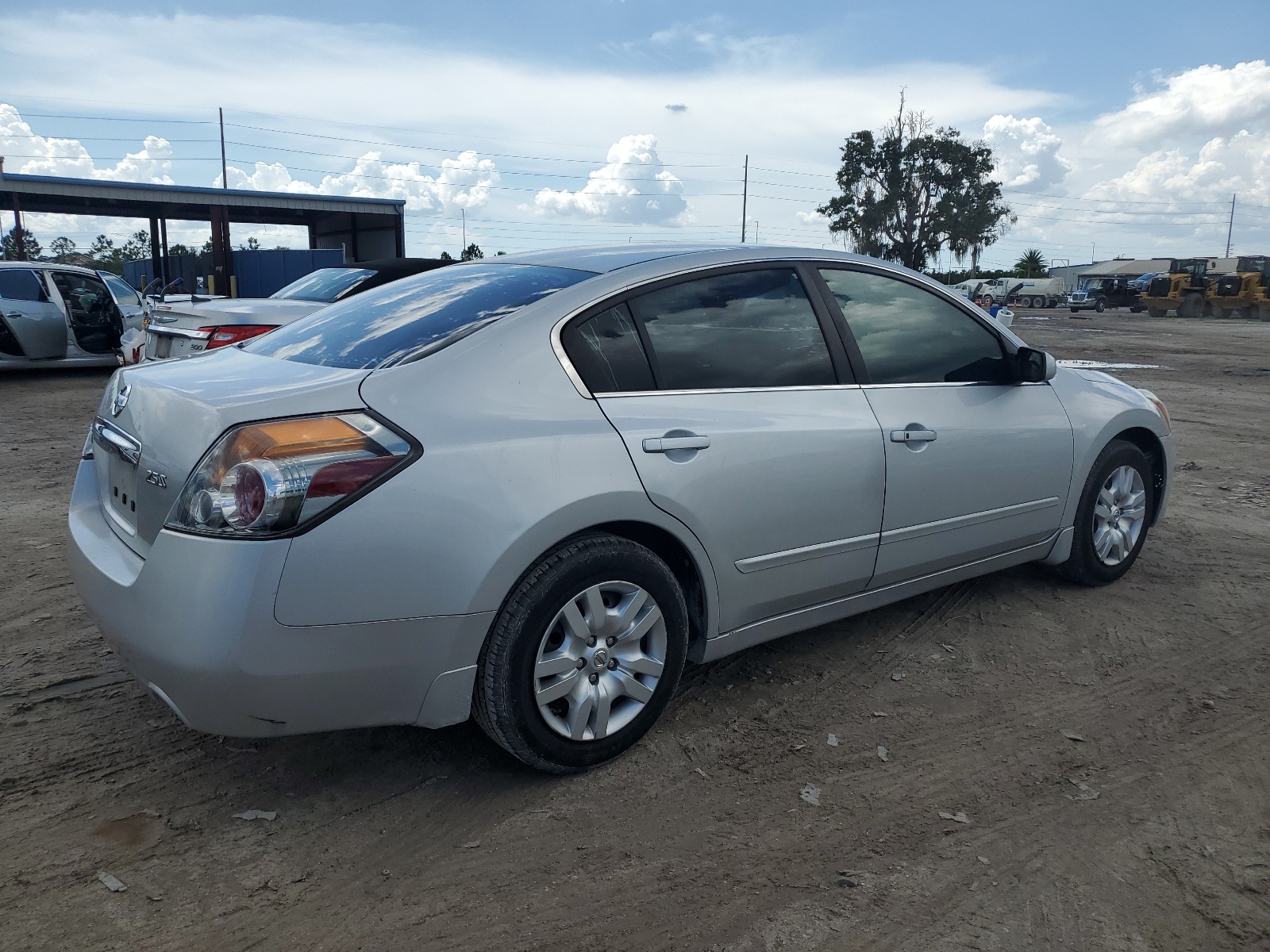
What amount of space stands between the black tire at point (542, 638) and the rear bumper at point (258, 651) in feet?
0.22

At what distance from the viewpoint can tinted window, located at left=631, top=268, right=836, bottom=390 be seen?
308 centimetres

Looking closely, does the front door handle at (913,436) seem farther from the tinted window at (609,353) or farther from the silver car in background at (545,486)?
the tinted window at (609,353)

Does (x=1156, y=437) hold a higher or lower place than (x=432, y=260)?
lower

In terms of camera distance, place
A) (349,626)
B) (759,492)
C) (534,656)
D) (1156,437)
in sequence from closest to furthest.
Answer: (349,626) < (534,656) < (759,492) < (1156,437)

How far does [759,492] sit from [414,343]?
114 cm

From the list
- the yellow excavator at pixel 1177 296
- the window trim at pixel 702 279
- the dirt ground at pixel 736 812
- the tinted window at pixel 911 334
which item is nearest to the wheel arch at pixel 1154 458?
the dirt ground at pixel 736 812

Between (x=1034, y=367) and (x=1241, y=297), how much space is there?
44.7 meters

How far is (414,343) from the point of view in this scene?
2.83 m

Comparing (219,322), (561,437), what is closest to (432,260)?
(219,322)

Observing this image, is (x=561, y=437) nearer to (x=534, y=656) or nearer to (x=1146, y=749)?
(x=534, y=656)

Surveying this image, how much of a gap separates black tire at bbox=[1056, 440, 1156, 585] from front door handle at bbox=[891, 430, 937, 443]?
3.91 feet

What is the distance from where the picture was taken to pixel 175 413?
262cm

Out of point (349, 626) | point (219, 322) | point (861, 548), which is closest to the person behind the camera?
point (349, 626)

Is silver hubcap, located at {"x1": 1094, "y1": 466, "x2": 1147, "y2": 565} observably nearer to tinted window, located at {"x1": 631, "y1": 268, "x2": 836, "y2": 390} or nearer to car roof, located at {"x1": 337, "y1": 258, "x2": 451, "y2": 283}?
tinted window, located at {"x1": 631, "y1": 268, "x2": 836, "y2": 390}
